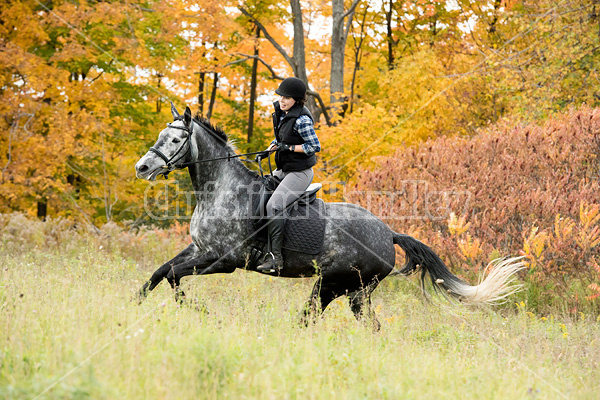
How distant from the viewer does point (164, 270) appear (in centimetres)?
627

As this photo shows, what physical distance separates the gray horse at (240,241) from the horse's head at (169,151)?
1cm

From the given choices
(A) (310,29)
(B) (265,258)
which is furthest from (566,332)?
(A) (310,29)

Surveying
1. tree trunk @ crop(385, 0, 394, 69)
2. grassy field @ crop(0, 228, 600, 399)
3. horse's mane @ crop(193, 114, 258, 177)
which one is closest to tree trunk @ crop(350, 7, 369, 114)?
tree trunk @ crop(385, 0, 394, 69)

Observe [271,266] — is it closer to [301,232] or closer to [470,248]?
[301,232]

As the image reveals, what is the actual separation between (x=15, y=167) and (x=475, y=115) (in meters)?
14.3

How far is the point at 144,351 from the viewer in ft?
12.9

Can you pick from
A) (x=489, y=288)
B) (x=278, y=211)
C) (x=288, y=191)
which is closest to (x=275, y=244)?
(x=278, y=211)

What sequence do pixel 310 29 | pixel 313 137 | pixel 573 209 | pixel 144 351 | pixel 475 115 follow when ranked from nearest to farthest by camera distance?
pixel 144 351 → pixel 313 137 → pixel 573 209 → pixel 475 115 → pixel 310 29

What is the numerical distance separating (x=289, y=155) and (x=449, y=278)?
253 centimetres

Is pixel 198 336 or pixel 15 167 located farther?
pixel 15 167

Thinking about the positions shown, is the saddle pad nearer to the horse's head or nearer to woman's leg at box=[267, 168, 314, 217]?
woman's leg at box=[267, 168, 314, 217]

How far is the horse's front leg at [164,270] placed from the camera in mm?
6180

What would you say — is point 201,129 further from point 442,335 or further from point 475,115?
point 475,115

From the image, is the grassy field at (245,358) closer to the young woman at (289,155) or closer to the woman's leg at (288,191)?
the young woman at (289,155)
